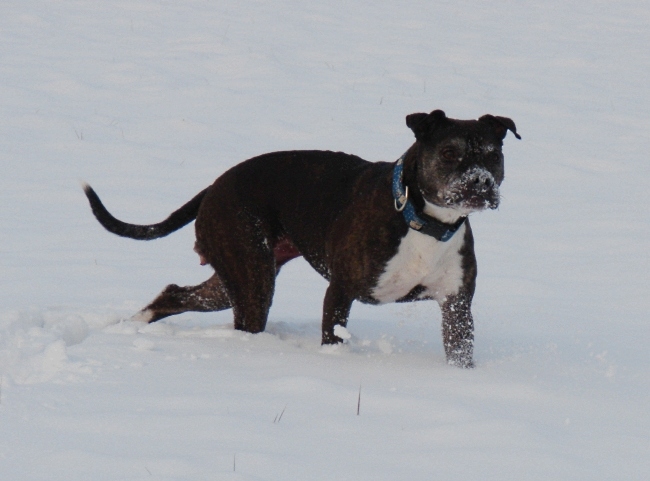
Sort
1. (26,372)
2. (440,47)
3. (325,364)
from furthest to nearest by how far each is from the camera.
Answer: (440,47) → (325,364) → (26,372)

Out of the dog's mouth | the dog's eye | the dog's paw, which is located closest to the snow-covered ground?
the dog's paw

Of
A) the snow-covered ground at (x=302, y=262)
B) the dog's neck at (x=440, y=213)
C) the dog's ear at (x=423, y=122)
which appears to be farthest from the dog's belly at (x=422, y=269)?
the dog's ear at (x=423, y=122)

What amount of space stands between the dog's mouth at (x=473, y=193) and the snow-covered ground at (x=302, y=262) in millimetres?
787

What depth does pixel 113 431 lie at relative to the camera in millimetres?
3459

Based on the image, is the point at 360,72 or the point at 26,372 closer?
the point at 26,372

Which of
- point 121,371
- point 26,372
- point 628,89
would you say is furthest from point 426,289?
point 628,89

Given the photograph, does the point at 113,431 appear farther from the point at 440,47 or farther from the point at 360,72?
the point at 440,47

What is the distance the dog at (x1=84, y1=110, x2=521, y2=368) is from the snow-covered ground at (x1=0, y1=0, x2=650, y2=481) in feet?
0.93

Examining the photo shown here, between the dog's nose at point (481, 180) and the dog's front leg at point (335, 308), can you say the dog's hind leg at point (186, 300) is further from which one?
the dog's nose at point (481, 180)

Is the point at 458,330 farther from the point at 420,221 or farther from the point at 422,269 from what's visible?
the point at 420,221

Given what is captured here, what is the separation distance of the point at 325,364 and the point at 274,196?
128cm

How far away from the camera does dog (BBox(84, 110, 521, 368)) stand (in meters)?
5.07

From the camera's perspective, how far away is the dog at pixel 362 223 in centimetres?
507

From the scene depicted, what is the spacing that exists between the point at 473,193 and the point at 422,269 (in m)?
0.52
